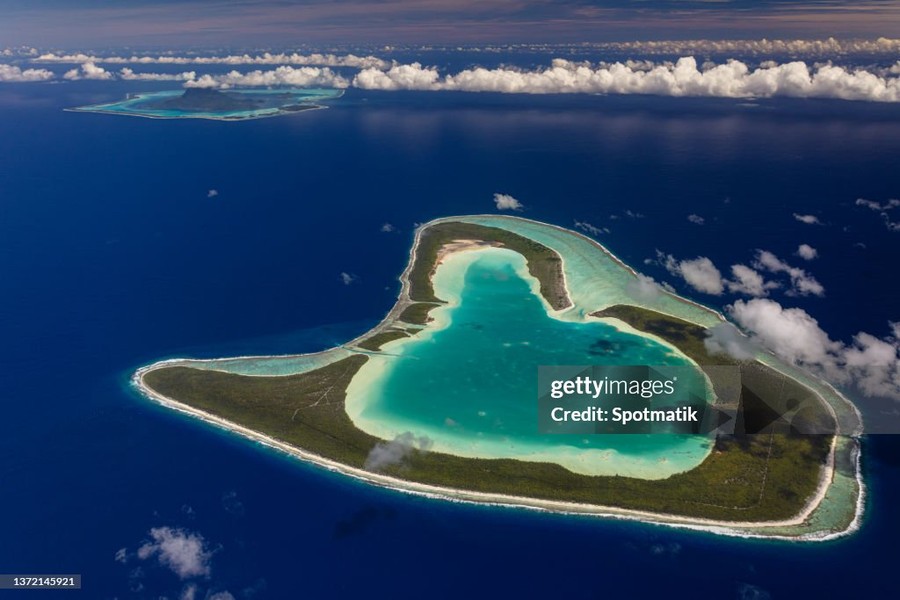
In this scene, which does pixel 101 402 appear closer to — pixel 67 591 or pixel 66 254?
pixel 67 591

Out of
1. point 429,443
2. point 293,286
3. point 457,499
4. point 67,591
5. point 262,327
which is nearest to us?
point 67,591

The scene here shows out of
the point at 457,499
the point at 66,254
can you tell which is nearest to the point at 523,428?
the point at 457,499

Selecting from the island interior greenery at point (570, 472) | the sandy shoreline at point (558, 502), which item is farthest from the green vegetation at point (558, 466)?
the sandy shoreline at point (558, 502)

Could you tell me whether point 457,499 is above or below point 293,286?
below

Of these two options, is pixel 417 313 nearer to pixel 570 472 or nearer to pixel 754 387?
pixel 570 472

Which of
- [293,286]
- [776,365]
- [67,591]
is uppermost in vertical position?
[293,286]
